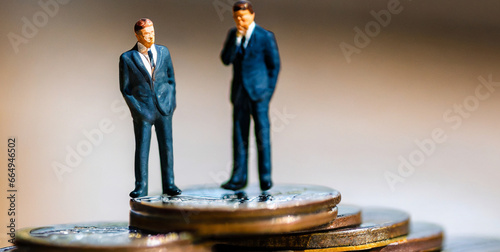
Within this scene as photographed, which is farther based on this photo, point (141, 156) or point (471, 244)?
point (471, 244)

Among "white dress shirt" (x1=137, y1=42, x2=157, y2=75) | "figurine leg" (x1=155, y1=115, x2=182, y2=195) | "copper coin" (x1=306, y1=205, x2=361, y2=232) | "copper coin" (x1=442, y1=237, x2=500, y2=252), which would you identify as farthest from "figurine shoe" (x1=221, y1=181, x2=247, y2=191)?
"copper coin" (x1=442, y1=237, x2=500, y2=252)

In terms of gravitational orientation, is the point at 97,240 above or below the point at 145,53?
below

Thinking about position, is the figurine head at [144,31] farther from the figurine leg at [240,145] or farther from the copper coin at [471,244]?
the copper coin at [471,244]

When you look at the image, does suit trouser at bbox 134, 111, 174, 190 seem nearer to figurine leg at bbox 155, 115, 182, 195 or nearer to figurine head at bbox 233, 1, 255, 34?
figurine leg at bbox 155, 115, 182, 195

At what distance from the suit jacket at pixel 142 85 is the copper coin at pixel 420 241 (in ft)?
2.43

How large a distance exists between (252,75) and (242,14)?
7.0 inches

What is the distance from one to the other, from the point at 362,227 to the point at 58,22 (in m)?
1.53

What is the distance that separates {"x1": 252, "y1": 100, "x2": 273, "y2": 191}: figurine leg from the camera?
6.00 feet

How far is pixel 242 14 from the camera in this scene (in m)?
1.78

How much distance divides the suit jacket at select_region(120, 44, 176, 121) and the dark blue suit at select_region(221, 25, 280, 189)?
219 millimetres

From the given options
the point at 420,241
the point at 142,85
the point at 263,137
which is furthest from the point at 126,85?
the point at 420,241

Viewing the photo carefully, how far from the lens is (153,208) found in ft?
5.05

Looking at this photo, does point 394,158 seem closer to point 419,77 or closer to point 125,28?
point 419,77

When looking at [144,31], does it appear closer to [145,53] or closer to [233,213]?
[145,53]
